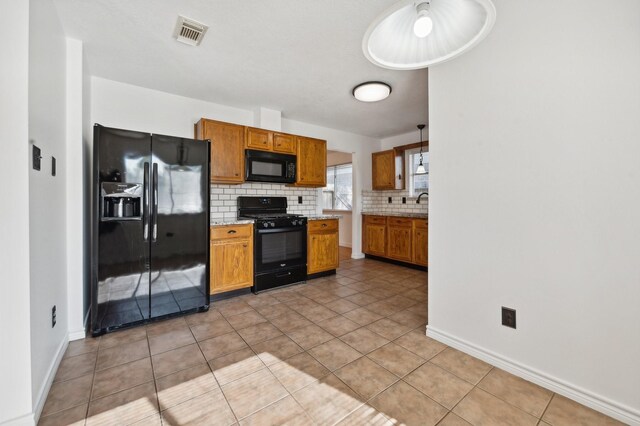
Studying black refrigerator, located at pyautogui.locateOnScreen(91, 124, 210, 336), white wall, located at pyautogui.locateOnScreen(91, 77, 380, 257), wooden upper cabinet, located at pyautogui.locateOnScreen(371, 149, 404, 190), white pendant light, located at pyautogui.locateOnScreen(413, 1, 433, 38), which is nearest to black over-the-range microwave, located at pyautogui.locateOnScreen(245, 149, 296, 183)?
white wall, located at pyautogui.locateOnScreen(91, 77, 380, 257)

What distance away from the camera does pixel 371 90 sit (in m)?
3.04

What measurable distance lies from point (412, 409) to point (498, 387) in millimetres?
610

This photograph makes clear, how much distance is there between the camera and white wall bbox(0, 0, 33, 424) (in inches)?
49.9

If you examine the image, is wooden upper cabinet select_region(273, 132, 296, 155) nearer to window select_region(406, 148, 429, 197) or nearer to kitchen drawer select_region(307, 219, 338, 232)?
kitchen drawer select_region(307, 219, 338, 232)

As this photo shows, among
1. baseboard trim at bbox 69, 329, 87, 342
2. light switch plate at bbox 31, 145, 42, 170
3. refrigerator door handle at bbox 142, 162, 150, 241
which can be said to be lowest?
baseboard trim at bbox 69, 329, 87, 342

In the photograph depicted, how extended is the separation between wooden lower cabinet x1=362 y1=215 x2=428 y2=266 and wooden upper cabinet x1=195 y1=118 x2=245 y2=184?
276cm

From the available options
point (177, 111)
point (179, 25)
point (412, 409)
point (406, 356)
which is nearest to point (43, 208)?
point (179, 25)

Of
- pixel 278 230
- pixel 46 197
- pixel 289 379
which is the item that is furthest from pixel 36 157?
pixel 278 230

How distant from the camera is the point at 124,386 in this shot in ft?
5.50

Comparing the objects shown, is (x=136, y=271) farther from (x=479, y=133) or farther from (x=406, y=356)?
(x=479, y=133)

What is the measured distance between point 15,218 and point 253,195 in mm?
2753

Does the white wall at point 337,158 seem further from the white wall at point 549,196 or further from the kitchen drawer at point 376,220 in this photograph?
the white wall at point 549,196

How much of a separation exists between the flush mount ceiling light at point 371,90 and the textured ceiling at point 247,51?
7 centimetres

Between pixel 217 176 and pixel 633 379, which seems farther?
pixel 217 176
